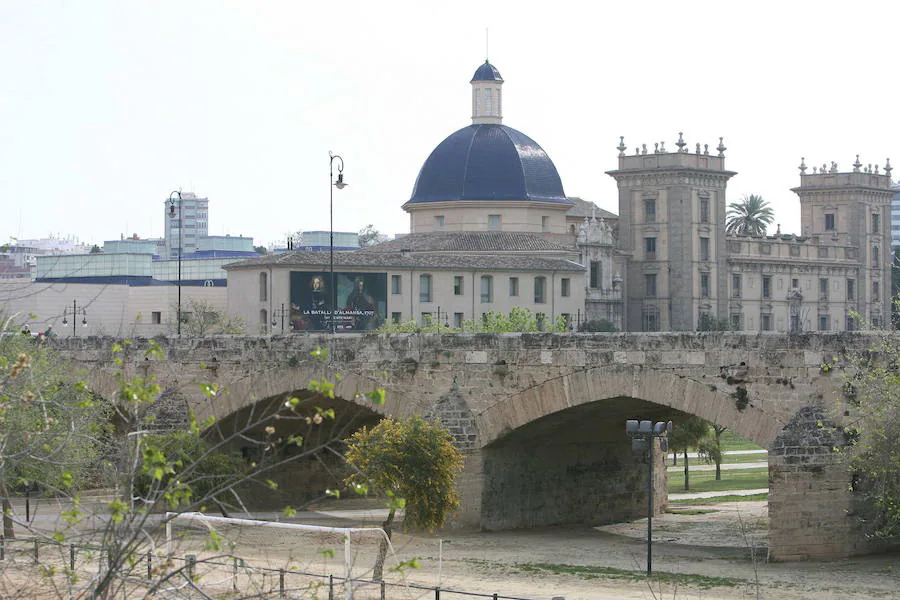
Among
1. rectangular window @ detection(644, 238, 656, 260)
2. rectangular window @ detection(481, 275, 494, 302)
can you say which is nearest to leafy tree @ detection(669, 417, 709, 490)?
rectangular window @ detection(481, 275, 494, 302)

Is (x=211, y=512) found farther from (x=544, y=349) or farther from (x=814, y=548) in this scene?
(x=814, y=548)

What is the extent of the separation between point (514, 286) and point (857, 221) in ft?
152

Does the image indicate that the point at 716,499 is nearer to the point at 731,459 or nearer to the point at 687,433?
the point at 687,433

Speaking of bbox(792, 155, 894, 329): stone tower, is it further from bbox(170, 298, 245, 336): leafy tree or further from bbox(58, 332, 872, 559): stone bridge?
bbox(58, 332, 872, 559): stone bridge

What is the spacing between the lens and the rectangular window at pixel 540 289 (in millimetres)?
89875

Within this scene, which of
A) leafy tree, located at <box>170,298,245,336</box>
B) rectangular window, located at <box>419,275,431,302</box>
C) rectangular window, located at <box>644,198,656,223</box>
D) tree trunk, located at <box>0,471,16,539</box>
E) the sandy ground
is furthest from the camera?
rectangular window, located at <box>644,198,656,223</box>

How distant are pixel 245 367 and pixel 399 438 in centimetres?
668

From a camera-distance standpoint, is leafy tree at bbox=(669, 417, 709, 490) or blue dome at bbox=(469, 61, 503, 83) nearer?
leafy tree at bbox=(669, 417, 709, 490)

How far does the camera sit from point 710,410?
1041 inches

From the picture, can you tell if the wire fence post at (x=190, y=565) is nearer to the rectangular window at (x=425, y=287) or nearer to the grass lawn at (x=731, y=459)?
the grass lawn at (x=731, y=459)

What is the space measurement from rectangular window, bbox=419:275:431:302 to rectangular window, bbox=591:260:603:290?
1841 centimetres

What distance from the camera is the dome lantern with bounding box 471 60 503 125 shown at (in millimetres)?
106188

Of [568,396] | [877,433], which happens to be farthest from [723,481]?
[877,433]

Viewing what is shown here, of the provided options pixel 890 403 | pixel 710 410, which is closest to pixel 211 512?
pixel 710 410
